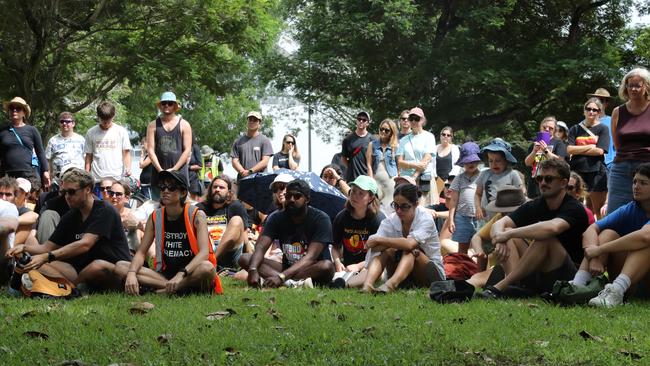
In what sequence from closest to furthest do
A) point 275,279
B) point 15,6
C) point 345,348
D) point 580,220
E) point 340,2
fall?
1. point 345,348
2. point 580,220
3. point 275,279
4. point 15,6
5. point 340,2

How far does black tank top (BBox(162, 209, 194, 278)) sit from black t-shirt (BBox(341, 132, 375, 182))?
6.24m

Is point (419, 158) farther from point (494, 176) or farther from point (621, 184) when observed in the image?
point (621, 184)

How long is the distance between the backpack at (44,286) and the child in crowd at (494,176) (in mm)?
5017

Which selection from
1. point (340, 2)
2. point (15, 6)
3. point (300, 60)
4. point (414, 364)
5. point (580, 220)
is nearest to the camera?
point (414, 364)

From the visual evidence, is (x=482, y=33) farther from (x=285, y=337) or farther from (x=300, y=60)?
(x=285, y=337)

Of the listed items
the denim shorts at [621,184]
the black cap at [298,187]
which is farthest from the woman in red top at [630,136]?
the black cap at [298,187]

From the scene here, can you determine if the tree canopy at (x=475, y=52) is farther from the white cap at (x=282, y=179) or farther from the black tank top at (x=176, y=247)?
the black tank top at (x=176, y=247)

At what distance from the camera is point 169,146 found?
565 inches

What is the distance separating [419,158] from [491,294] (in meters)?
6.12

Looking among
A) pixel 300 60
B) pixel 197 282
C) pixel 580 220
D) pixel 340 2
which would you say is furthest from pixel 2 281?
pixel 300 60

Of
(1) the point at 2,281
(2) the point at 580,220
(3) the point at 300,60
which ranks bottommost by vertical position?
(1) the point at 2,281

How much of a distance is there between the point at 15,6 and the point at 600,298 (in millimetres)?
17763

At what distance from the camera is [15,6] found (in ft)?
75.8

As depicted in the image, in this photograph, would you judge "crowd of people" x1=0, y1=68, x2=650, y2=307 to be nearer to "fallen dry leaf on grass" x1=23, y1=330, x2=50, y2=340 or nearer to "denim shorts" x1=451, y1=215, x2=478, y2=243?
"denim shorts" x1=451, y1=215, x2=478, y2=243
